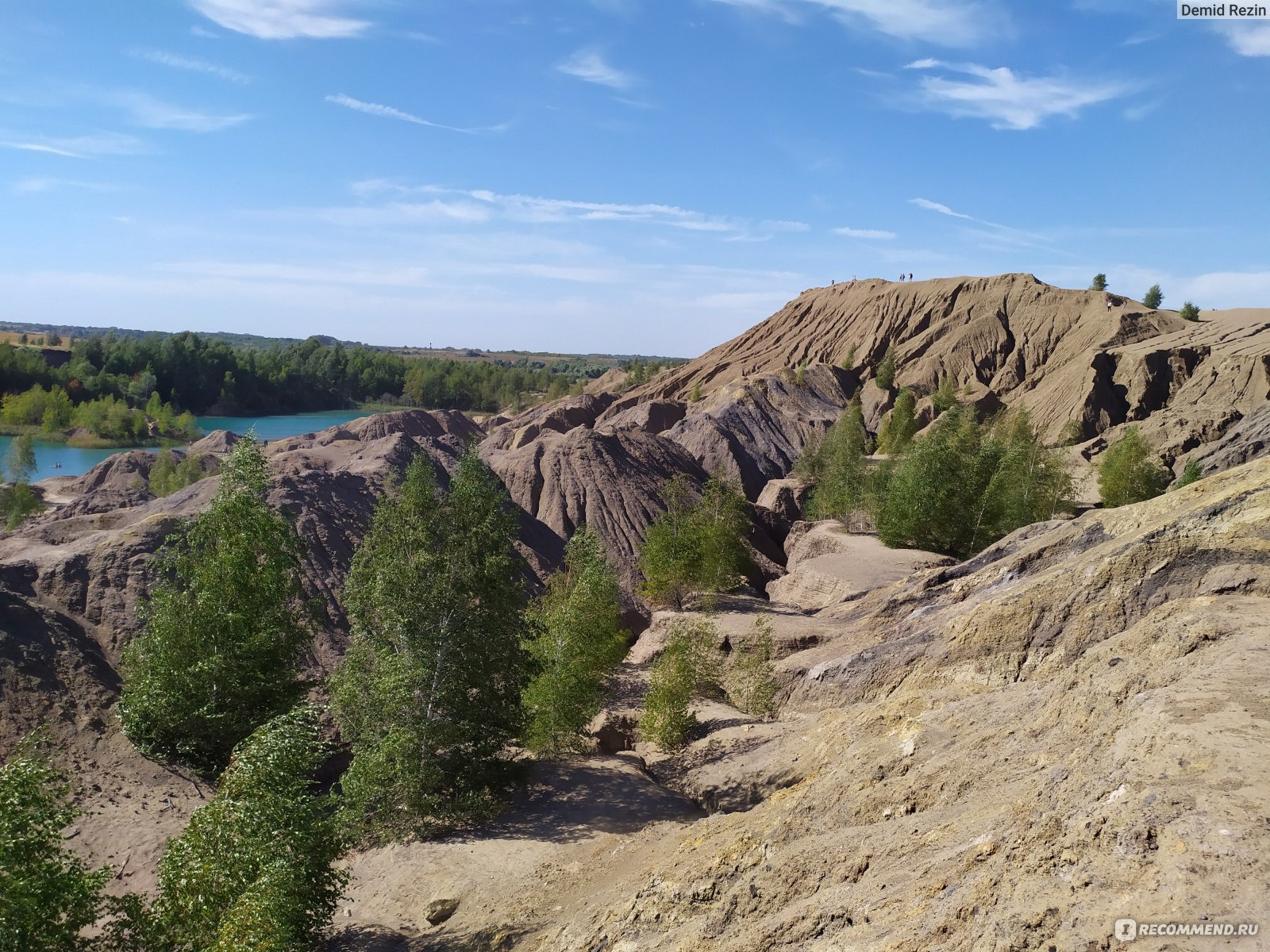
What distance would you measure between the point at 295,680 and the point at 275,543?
3.25 meters

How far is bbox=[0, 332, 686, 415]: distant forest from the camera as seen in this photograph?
9500 centimetres

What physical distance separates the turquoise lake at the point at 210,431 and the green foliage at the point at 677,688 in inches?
1486

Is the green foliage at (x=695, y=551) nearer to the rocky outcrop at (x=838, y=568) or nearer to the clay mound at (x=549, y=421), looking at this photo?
the rocky outcrop at (x=838, y=568)

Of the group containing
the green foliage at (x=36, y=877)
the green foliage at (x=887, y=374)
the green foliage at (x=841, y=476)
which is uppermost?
the green foliage at (x=887, y=374)

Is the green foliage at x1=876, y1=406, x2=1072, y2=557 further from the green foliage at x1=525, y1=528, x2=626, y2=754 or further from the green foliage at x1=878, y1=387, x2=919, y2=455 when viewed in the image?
the green foliage at x1=878, y1=387, x2=919, y2=455

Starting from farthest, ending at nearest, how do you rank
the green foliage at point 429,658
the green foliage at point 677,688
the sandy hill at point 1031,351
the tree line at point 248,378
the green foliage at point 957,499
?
the tree line at point 248,378
the sandy hill at point 1031,351
the green foliage at point 957,499
the green foliage at point 677,688
the green foliage at point 429,658

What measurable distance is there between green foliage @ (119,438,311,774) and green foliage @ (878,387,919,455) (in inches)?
1673

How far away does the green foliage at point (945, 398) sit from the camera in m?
65.6

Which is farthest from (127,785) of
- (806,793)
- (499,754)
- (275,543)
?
(806,793)

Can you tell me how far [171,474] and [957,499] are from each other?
39275 millimetres

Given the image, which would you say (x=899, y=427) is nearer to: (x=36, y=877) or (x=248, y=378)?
(x=36, y=877)

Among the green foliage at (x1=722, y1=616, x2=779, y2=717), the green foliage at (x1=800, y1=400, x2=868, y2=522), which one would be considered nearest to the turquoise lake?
the green foliage at (x1=800, y1=400, x2=868, y2=522)

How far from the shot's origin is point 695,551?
3003cm

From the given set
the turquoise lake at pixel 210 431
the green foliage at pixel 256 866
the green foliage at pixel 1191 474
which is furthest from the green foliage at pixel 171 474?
the green foliage at pixel 1191 474
